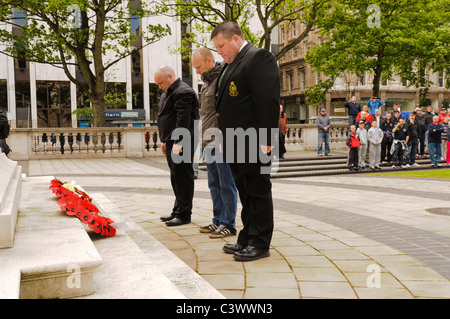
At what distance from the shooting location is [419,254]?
433 cm

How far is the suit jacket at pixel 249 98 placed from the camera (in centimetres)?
389

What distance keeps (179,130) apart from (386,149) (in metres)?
13.7

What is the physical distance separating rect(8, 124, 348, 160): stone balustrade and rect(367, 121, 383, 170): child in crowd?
9595 mm

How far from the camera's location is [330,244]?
4.70 meters

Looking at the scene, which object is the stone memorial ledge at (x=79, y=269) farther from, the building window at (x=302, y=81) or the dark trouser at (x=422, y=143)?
the building window at (x=302, y=81)

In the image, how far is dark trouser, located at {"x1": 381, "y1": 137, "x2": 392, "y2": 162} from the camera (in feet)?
55.1

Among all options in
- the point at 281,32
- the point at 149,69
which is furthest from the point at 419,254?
the point at 281,32

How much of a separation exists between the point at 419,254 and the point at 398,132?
12.9m

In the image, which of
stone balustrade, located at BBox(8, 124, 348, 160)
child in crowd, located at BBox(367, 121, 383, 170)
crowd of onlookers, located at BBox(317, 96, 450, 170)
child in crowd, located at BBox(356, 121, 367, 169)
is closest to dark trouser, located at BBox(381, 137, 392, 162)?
crowd of onlookers, located at BBox(317, 96, 450, 170)

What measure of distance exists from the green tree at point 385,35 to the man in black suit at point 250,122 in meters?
19.2

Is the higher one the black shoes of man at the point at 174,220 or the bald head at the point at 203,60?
the bald head at the point at 203,60

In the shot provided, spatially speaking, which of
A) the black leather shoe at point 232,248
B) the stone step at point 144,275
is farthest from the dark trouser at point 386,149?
the stone step at point 144,275

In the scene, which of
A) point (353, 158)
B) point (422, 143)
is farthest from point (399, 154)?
point (422, 143)
